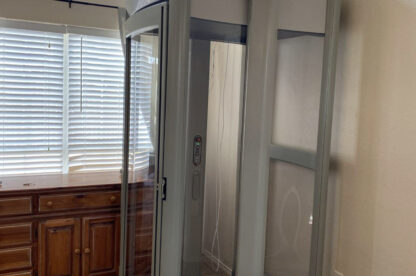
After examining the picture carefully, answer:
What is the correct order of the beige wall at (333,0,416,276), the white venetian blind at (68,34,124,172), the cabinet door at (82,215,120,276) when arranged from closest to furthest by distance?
the beige wall at (333,0,416,276)
the cabinet door at (82,215,120,276)
the white venetian blind at (68,34,124,172)

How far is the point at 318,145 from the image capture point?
82.3 inches

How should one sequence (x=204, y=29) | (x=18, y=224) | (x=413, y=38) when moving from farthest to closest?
(x=18, y=224) → (x=204, y=29) → (x=413, y=38)

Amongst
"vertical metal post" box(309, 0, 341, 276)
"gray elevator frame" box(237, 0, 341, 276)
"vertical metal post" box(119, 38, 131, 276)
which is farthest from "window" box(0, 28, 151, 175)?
"vertical metal post" box(309, 0, 341, 276)

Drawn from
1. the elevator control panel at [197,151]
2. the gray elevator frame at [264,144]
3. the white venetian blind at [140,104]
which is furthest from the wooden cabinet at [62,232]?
the gray elevator frame at [264,144]

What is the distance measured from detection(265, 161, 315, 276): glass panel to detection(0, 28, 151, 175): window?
1533mm

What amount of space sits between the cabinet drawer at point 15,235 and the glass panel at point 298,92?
5.38 feet

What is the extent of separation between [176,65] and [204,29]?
0.23 metres

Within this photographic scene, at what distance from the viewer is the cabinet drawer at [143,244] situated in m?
2.06

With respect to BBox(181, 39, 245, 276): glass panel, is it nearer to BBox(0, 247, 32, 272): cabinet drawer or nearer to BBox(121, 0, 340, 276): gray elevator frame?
BBox(121, 0, 340, 276): gray elevator frame

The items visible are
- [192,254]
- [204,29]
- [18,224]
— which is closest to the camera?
[204,29]

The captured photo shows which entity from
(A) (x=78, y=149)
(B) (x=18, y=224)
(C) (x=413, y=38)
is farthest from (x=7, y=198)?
(C) (x=413, y=38)

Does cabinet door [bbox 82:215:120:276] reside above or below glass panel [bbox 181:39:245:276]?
below

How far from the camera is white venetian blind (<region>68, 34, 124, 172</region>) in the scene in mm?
2977

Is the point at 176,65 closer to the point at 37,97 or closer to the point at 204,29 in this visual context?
the point at 204,29
